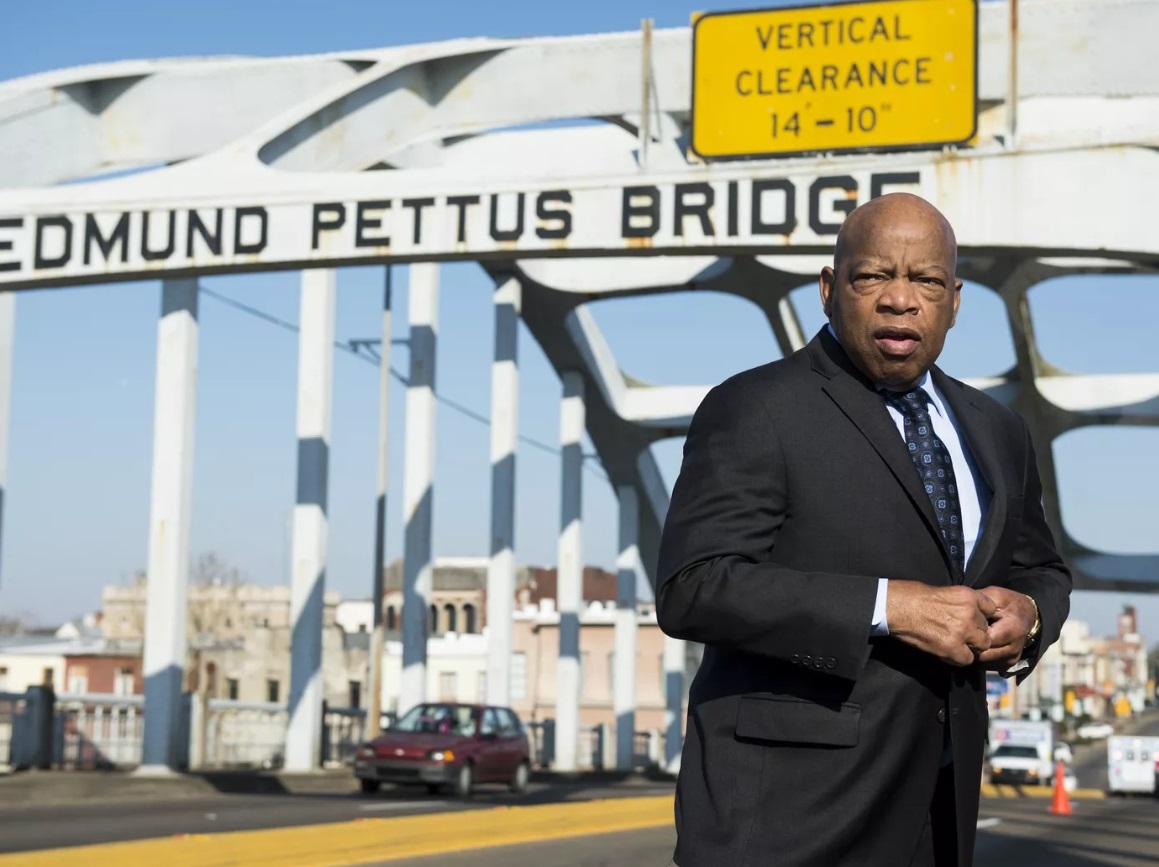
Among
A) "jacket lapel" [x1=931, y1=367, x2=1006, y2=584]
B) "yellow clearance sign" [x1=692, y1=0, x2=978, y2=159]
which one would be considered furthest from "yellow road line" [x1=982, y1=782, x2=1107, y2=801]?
"jacket lapel" [x1=931, y1=367, x2=1006, y2=584]

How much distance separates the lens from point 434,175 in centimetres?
1497

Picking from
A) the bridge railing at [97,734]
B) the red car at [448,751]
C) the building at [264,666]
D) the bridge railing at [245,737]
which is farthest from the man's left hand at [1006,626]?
the building at [264,666]

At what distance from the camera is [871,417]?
9.03ft

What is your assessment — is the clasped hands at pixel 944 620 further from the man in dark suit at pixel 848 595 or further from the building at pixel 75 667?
the building at pixel 75 667

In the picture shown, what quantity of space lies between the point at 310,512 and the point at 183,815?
9.40 meters

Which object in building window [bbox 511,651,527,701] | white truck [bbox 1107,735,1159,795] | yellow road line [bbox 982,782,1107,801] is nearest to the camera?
yellow road line [bbox 982,782,1107,801]

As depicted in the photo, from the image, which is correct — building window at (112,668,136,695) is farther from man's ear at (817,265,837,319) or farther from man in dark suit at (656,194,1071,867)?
man in dark suit at (656,194,1071,867)

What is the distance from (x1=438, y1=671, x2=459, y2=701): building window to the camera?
80.8 meters

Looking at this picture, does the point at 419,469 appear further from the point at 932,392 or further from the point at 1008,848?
the point at 932,392

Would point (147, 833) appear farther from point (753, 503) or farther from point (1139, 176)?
point (753, 503)

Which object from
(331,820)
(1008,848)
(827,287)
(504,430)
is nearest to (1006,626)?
(827,287)

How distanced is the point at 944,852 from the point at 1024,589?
1.51 ft

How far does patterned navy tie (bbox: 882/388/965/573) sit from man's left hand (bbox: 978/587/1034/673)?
91 millimetres

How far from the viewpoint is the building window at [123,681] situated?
75938 millimetres
